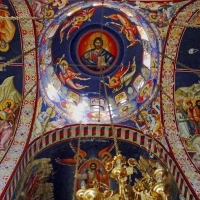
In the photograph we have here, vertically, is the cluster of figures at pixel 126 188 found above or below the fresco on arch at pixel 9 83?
below

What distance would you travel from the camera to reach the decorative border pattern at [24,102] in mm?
12703

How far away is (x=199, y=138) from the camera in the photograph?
44.6 ft

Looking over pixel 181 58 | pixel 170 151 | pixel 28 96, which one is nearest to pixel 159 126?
pixel 170 151

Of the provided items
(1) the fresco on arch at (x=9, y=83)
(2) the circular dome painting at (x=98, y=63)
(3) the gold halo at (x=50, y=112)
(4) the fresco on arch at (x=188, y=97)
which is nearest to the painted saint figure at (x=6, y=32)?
(1) the fresco on arch at (x=9, y=83)

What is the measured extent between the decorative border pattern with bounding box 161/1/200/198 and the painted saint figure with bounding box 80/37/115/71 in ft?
4.91

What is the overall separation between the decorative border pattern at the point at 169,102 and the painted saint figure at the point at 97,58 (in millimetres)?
1496

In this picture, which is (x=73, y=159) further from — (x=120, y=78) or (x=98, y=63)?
(x=98, y=63)

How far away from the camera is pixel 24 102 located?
13.5 meters

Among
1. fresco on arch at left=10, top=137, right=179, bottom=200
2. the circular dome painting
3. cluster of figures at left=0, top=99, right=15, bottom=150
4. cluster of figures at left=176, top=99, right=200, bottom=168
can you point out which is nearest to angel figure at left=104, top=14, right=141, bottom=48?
the circular dome painting

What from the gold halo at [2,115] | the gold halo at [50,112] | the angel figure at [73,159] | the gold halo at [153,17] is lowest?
the angel figure at [73,159]

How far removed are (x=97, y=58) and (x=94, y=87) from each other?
689mm

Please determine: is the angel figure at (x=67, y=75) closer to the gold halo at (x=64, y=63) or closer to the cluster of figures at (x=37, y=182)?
the gold halo at (x=64, y=63)

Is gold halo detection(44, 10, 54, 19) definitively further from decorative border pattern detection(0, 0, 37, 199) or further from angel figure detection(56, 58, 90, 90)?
angel figure detection(56, 58, 90, 90)

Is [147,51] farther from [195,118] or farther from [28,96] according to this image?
[28,96]
